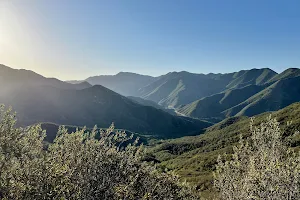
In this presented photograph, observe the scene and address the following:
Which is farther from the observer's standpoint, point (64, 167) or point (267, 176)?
point (267, 176)

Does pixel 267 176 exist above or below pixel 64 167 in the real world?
below

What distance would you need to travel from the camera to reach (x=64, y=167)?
15320mm

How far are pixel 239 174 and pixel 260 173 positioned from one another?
617cm

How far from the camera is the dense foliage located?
14086 mm

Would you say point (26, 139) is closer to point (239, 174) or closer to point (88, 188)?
point (88, 188)

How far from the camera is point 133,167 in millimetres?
19109

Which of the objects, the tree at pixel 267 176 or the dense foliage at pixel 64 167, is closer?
the dense foliage at pixel 64 167

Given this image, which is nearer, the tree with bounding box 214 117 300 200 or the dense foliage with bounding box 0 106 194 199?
the dense foliage with bounding box 0 106 194 199

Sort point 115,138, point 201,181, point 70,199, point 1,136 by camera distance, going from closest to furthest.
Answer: point 70,199, point 1,136, point 115,138, point 201,181

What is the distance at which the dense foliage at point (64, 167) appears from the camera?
46.2 ft

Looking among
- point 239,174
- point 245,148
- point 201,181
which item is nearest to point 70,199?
point 239,174

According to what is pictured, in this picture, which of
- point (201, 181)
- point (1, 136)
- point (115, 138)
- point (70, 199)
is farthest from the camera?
point (201, 181)

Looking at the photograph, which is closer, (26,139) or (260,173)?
(26,139)

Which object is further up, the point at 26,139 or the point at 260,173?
the point at 26,139
